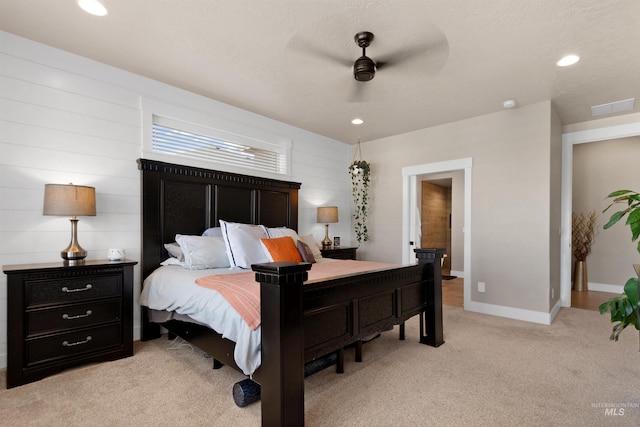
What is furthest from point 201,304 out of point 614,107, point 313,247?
point 614,107

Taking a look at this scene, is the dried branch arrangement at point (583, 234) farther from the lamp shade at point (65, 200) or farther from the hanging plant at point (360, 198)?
the lamp shade at point (65, 200)

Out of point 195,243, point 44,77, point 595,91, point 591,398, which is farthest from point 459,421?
point 44,77

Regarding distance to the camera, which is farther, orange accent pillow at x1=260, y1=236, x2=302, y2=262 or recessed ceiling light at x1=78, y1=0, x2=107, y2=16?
orange accent pillow at x1=260, y1=236, x2=302, y2=262

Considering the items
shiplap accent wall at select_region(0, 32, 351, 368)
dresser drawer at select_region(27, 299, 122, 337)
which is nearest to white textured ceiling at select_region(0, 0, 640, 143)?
shiplap accent wall at select_region(0, 32, 351, 368)

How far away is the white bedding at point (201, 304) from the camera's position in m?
1.80

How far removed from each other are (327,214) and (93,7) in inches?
138

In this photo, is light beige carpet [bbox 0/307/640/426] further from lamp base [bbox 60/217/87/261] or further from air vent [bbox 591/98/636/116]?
air vent [bbox 591/98/636/116]

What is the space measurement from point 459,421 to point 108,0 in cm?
349

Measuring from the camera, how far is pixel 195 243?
3145 mm

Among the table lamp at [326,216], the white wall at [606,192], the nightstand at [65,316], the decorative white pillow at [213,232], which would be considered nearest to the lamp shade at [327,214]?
the table lamp at [326,216]

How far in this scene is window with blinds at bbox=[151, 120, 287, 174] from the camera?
3.52m

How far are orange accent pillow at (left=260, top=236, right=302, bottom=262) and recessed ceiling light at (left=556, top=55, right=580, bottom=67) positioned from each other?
3.00 meters

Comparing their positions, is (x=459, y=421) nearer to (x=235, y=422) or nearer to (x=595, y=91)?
(x=235, y=422)

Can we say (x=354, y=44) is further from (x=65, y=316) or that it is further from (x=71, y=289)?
(x=65, y=316)
